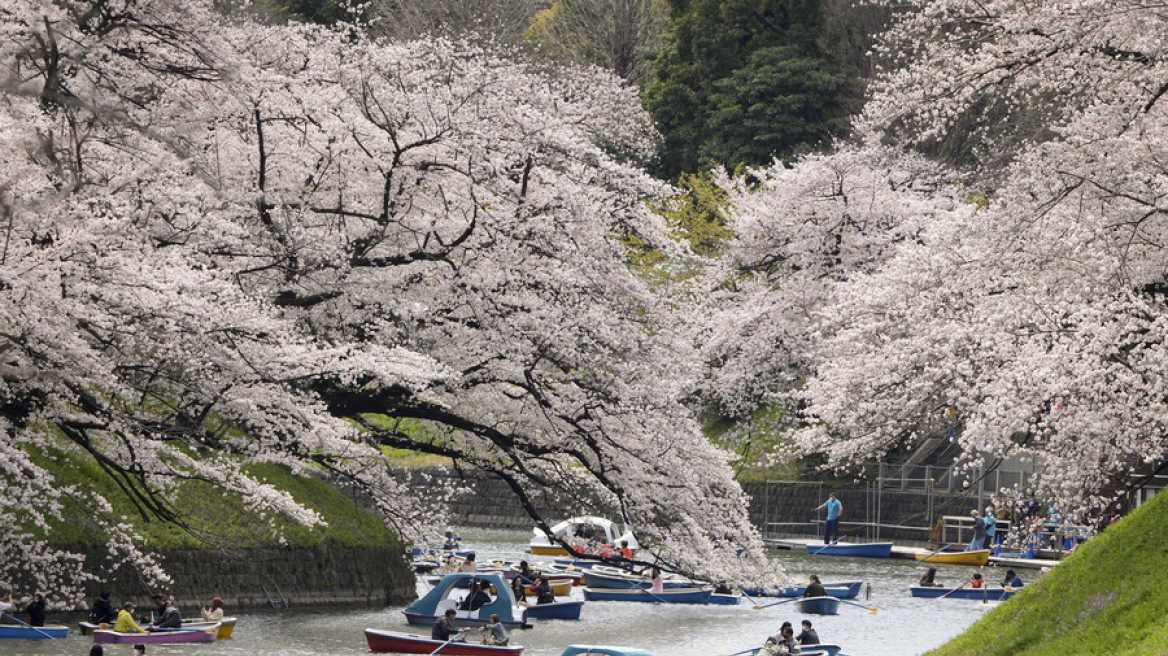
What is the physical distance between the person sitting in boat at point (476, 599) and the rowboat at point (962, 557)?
17690 millimetres

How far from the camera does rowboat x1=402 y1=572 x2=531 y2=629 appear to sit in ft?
80.9

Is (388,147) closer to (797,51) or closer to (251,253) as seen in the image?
(251,253)

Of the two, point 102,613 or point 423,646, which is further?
point 423,646

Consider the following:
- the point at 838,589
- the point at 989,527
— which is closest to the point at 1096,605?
the point at 838,589

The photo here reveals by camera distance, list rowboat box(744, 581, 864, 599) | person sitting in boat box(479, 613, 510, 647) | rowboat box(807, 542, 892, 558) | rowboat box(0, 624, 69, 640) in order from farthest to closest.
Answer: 1. rowboat box(807, 542, 892, 558)
2. rowboat box(744, 581, 864, 599)
3. person sitting in boat box(479, 613, 510, 647)
4. rowboat box(0, 624, 69, 640)

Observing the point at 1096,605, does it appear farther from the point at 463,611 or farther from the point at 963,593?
the point at 963,593

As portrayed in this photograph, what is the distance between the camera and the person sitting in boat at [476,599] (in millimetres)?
25141

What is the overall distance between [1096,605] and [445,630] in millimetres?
10462

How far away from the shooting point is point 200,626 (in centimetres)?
2067

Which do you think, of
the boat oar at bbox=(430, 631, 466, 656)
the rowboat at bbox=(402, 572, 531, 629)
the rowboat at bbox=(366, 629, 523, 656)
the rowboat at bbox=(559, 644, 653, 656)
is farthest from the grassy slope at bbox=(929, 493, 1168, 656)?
the rowboat at bbox=(402, 572, 531, 629)

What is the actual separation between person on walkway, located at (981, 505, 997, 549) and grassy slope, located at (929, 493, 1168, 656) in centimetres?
2337

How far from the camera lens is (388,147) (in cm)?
2219

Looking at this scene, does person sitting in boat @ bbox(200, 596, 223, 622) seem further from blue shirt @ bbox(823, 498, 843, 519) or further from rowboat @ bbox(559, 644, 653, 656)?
blue shirt @ bbox(823, 498, 843, 519)

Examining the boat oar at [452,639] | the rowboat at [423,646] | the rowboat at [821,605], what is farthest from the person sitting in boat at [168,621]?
the rowboat at [821,605]
